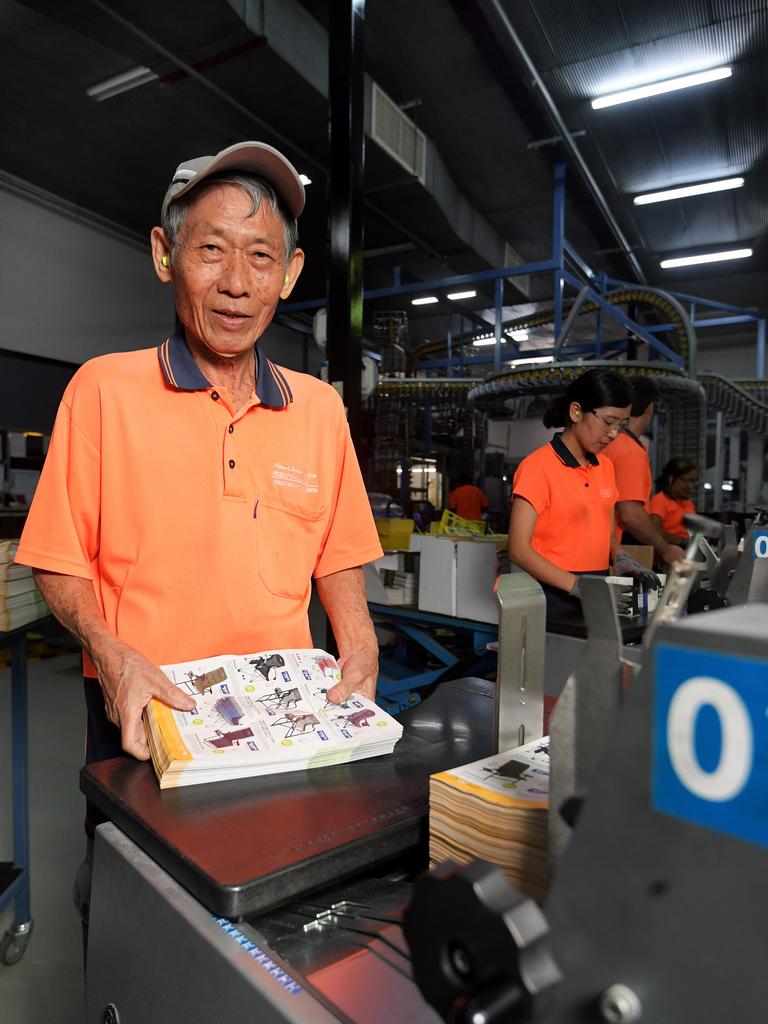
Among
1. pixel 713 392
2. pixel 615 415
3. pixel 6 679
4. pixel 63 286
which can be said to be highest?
pixel 63 286

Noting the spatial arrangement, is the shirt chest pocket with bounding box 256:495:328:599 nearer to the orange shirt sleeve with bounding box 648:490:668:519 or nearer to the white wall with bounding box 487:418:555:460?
the orange shirt sleeve with bounding box 648:490:668:519

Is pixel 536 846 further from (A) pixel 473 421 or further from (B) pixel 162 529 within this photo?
(A) pixel 473 421

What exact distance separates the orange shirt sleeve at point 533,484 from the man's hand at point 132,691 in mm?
1980

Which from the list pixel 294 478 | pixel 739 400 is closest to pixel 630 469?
pixel 294 478

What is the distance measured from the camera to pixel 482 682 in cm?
129

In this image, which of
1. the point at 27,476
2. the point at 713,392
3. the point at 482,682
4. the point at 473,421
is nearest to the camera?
the point at 482,682

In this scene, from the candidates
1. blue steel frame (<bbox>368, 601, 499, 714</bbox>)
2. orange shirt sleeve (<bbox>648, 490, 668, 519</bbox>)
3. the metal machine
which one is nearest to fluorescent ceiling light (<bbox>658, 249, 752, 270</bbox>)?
orange shirt sleeve (<bbox>648, 490, 668, 519</bbox>)

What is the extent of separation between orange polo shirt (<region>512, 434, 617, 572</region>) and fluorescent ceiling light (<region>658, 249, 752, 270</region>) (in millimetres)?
7493

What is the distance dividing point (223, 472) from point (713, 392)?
774 centimetres

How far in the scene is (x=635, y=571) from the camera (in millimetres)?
2684

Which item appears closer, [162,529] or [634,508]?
[162,529]

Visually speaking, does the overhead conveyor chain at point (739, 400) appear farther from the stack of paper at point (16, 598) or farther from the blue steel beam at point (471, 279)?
the stack of paper at point (16, 598)

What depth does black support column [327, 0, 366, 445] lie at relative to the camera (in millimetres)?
3033

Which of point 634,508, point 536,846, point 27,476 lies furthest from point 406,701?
point 27,476
